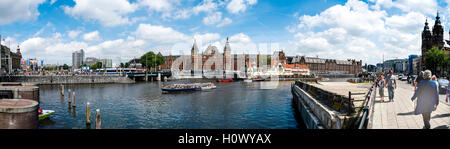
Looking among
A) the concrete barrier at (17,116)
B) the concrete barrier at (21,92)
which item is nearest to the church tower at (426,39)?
the concrete barrier at (21,92)

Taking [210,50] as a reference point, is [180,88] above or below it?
below

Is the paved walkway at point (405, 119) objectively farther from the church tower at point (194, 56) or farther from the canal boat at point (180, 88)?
the church tower at point (194, 56)

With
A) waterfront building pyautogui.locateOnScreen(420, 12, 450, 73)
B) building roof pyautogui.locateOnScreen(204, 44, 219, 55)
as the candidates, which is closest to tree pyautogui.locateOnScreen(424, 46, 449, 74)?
waterfront building pyautogui.locateOnScreen(420, 12, 450, 73)

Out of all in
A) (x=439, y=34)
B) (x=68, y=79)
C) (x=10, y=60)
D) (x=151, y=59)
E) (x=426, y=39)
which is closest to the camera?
(x=68, y=79)

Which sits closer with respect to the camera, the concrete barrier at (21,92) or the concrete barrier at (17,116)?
the concrete barrier at (17,116)

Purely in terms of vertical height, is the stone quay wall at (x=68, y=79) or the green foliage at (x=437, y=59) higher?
the green foliage at (x=437, y=59)

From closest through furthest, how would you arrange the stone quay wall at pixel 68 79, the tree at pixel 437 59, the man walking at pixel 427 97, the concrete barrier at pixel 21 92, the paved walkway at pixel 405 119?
the man walking at pixel 427 97
the paved walkway at pixel 405 119
the concrete barrier at pixel 21 92
the stone quay wall at pixel 68 79
the tree at pixel 437 59

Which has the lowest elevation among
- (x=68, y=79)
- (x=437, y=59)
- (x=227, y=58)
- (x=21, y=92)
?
(x=68, y=79)

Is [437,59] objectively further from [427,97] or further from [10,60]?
[10,60]

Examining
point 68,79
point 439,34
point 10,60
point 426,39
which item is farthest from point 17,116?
point 426,39
